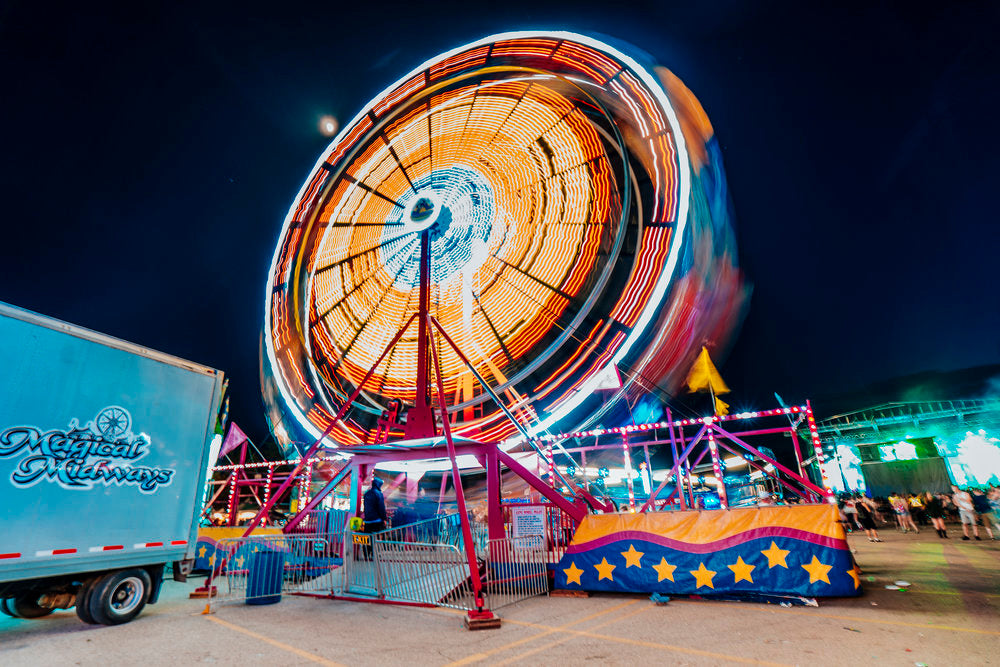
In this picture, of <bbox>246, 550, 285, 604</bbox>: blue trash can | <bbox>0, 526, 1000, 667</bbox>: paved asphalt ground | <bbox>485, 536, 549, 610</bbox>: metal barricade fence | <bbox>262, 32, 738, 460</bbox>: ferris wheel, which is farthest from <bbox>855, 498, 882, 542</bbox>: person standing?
<bbox>246, 550, 285, 604</bbox>: blue trash can

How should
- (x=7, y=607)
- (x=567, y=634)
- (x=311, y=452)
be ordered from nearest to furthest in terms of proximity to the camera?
(x=567, y=634) → (x=7, y=607) → (x=311, y=452)

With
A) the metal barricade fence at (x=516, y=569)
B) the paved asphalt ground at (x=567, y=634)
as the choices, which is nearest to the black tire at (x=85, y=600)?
the paved asphalt ground at (x=567, y=634)

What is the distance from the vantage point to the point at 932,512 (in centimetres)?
1791

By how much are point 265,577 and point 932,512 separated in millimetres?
22823

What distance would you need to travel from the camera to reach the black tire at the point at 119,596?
644 centimetres

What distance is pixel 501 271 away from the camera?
54.4 ft

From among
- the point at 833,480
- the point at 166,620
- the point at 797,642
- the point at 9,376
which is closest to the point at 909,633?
the point at 797,642

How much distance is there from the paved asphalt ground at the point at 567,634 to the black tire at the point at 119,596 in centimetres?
19

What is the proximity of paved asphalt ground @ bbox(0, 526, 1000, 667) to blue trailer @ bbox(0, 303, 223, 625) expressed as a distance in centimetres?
62

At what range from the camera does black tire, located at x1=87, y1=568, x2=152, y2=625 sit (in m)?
6.44

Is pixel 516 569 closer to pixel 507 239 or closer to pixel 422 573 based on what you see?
pixel 422 573

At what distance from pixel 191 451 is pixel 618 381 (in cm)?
1156

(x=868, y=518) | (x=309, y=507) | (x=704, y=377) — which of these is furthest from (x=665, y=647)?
(x=704, y=377)

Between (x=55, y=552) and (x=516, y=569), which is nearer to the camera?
(x=55, y=552)
